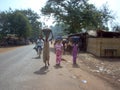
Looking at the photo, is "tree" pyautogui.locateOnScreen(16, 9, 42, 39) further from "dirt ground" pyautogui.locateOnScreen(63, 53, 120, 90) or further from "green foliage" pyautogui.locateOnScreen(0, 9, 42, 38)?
"dirt ground" pyautogui.locateOnScreen(63, 53, 120, 90)

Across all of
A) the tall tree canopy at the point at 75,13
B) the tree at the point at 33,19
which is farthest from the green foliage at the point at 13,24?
the tree at the point at 33,19

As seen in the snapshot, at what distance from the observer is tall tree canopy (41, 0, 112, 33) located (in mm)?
55156

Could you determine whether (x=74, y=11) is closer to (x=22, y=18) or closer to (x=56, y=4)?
(x=56, y=4)

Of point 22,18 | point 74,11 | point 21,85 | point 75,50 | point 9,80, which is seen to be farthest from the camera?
point 22,18

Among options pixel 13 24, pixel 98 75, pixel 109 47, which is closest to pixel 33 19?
pixel 13 24

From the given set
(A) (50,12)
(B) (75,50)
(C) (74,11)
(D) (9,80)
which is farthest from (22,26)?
(D) (9,80)

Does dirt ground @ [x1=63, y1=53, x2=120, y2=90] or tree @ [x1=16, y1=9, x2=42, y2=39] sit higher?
tree @ [x1=16, y1=9, x2=42, y2=39]

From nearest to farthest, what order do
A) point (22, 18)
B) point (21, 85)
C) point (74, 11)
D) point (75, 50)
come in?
point (21, 85), point (75, 50), point (74, 11), point (22, 18)

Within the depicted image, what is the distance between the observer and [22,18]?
7806 cm

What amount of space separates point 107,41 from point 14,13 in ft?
184

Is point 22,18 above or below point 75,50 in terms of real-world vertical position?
above

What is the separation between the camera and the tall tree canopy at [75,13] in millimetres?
55156

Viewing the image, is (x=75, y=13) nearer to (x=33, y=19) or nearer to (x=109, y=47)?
(x=109, y=47)

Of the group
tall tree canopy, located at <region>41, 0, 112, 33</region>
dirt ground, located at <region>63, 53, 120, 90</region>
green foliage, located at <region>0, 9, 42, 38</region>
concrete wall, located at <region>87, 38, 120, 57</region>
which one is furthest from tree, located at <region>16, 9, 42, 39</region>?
dirt ground, located at <region>63, 53, 120, 90</region>
